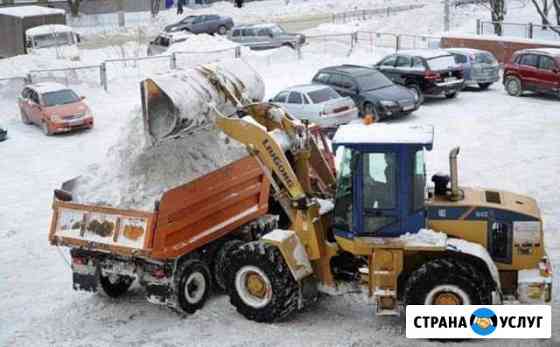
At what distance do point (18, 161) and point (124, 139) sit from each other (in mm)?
10522

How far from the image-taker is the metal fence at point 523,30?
112 ft

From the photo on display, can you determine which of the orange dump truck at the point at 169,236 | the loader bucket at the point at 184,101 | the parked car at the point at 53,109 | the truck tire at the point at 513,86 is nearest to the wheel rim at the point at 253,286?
the orange dump truck at the point at 169,236

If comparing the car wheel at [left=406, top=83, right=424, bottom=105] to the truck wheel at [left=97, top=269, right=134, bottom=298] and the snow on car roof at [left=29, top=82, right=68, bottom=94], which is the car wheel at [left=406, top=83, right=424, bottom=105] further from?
the truck wheel at [left=97, top=269, right=134, bottom=298]

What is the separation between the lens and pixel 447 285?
9883 millimetres

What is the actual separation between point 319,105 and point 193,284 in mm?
11442

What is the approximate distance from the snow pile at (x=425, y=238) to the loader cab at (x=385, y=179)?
6 cm

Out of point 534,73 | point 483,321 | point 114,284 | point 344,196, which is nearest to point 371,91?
point 534,73

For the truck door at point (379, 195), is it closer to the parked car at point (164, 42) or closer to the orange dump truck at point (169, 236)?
the orange dump truck at point (169, 236)

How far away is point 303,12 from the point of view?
2325 inches

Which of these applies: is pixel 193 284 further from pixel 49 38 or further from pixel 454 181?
pixel 49 38

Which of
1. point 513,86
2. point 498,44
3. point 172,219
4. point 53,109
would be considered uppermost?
point 498,44

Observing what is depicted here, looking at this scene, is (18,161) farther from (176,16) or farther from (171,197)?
(176,16)

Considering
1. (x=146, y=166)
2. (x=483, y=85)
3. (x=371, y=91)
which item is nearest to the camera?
(x=146, y=166)

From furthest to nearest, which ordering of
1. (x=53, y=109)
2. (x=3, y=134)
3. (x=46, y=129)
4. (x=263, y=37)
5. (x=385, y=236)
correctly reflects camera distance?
(x=263, y=37) < (x=53, y=109) < (x=46, y=129) < (x=3, y=134) < (x=385, y=236)
